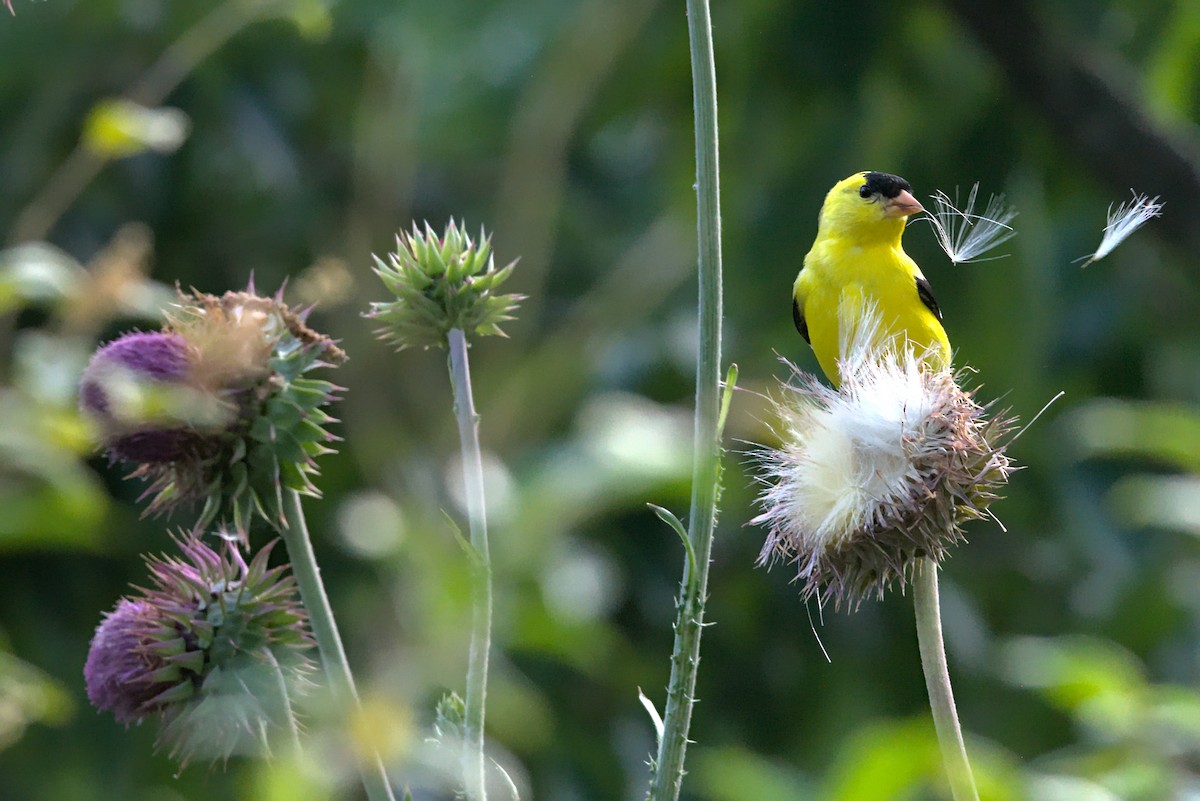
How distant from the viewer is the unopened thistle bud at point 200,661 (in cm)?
117

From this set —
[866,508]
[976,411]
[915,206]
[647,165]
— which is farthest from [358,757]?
[647,165]

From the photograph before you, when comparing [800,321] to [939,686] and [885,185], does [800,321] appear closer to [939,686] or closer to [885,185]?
[885,185]

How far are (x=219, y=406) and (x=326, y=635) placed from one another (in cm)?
30

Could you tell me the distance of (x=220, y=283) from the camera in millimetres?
4586

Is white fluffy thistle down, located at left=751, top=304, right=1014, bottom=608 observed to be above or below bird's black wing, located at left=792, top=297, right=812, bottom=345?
below

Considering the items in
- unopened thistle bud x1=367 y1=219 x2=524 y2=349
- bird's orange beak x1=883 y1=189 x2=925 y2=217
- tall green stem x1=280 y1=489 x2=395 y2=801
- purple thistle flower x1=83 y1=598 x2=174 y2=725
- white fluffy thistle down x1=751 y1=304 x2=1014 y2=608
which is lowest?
purple thistle flower x1=83 y1=598 x2=174 y2=725

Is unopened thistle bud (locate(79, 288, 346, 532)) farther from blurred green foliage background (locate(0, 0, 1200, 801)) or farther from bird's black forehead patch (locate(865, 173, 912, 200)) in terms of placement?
blurred green foliage background (locate(0, 0, 1200, 801))

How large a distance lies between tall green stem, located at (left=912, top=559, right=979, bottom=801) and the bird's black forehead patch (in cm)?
60

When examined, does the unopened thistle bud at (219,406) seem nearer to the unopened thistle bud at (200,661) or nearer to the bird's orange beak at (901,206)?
the unopened thistle bud at (200,661)

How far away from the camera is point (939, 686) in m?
0.97

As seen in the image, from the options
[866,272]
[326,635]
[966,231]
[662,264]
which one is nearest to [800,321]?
[866,272]

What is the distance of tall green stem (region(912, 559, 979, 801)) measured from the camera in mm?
899

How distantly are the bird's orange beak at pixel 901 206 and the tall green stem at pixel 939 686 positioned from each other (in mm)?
563

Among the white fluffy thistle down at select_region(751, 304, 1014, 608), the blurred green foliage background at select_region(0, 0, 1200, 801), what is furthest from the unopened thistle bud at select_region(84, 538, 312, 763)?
the blurred green foliage background at select_region(0, 0, 1200, 801)
